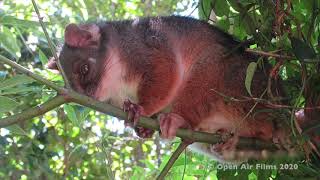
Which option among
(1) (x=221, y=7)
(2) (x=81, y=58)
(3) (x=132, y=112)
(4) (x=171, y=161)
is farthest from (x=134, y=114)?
(2) (x=81, y=58)

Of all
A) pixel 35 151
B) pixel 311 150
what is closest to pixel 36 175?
pixel 35 151

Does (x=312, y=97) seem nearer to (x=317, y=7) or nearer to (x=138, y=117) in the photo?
(x=317, y=7)

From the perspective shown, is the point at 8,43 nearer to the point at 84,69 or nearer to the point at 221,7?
the point at 84,69

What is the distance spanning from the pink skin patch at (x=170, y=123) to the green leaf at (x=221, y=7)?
79cm

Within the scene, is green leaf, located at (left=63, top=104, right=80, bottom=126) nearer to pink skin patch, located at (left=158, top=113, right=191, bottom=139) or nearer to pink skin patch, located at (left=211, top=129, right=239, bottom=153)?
pink skin patch, located at (left=158, top=113, right=191, bottom=139)

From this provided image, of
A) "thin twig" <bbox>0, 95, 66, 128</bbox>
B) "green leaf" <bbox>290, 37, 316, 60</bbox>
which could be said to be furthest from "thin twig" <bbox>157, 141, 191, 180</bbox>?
"green leaf" <bbox>290, 37, 316, 60</bbox>

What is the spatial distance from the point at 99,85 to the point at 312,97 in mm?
1787

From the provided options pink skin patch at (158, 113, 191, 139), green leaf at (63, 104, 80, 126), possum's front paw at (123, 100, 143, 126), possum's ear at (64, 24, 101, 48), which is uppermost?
possum's ear at (64, 24, 101, 48)

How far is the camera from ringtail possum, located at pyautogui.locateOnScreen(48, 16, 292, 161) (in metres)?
3.57

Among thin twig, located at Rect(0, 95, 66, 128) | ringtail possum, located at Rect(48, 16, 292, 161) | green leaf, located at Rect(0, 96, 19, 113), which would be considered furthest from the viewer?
ringtail possum, located at Rect(48, 16, 292, 161)

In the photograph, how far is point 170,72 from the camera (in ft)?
12.8

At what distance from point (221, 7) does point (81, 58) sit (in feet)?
4.31

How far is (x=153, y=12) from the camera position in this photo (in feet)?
28.6

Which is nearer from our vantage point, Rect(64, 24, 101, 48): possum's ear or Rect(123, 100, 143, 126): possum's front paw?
Rect(123, 100, 143, 126): possum's front paw
